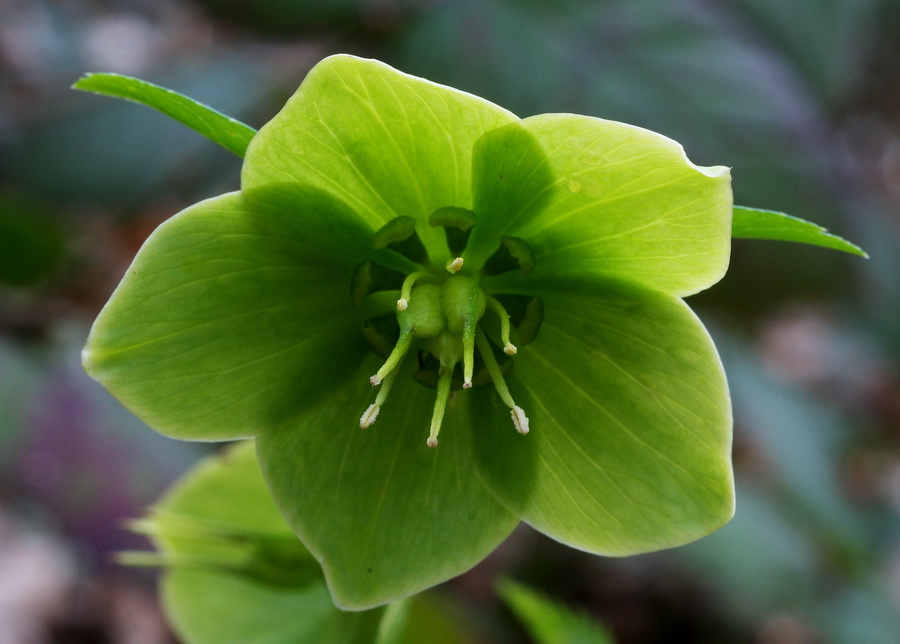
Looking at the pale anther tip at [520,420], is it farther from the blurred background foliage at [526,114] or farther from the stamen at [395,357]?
the blurred background foliage at [526,114]

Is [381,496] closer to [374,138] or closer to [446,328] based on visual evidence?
[446,328]

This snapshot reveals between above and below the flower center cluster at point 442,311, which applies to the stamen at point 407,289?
above

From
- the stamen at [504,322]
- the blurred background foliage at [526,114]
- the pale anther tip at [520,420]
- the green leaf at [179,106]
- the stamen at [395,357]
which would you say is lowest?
the blurred background foliage at [526,114]

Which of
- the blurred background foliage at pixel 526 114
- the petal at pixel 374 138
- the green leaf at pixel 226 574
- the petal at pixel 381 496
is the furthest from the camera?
the blurred background foliage at pixel 526 114

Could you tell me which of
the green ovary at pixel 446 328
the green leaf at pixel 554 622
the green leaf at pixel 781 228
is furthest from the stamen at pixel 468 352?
the green leaf at pixel 554 622

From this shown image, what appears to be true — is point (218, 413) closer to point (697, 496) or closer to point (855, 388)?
point (697, 496)

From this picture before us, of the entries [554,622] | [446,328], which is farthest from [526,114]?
[446,328]
